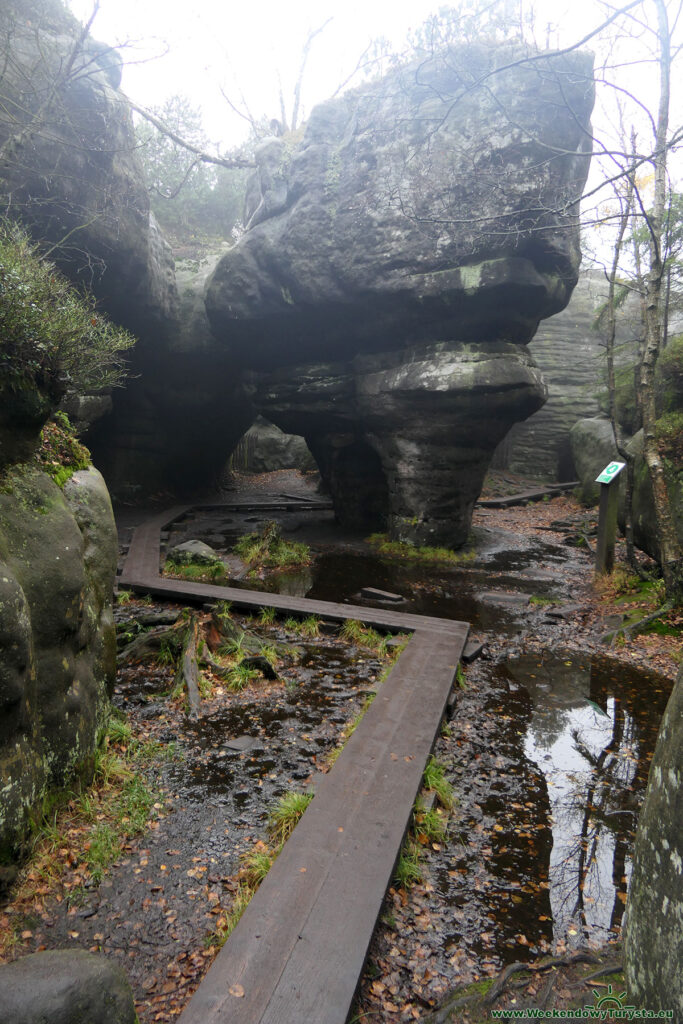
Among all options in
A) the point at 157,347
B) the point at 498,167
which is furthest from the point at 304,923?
the point at 157,347

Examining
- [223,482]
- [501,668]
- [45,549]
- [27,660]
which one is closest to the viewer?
[27,660]

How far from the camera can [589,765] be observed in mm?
4699

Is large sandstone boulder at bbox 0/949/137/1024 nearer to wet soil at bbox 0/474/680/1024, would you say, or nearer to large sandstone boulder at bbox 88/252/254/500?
wet soil at bbox 0/474/680/1024

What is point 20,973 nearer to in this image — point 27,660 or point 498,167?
point 27,660

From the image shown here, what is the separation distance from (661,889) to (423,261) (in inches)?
453

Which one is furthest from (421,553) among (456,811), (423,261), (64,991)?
(64,991)

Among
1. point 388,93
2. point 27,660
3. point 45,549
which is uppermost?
point 388,93

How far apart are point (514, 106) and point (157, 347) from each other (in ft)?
34.8

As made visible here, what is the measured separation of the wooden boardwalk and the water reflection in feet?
3.06

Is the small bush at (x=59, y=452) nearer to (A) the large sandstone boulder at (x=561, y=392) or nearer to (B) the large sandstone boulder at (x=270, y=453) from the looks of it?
(A) the large sandstone boulder at (x=561, y=392)

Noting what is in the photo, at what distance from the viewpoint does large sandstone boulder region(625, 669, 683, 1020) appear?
4.88 feet

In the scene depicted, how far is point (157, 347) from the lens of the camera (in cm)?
1659

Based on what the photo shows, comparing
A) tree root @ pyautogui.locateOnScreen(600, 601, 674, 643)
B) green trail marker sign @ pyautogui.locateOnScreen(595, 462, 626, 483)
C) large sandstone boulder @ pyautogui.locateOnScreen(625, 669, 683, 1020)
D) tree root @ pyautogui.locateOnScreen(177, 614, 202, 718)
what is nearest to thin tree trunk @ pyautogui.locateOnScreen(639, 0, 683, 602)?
tree root @ pyautogui.locateOnScreen(600, 601, 674, 643)

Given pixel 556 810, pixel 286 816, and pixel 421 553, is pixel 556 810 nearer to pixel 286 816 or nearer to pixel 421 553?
pixel 286 816
